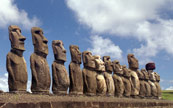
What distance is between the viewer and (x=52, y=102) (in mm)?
A: 6961

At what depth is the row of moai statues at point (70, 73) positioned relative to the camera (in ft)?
28.5

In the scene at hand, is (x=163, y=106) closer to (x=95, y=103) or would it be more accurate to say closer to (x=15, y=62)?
(x=95, y=103)

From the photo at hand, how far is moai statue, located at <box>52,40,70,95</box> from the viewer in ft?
32.3

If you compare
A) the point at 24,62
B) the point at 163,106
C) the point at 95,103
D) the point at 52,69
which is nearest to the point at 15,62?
the point at 24,62

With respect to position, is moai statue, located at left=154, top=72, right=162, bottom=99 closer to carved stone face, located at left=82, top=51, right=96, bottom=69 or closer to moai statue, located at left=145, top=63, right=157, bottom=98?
moai statue, located at left=145, top=63, right=157, bottom=98

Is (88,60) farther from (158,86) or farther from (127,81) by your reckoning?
(158,86)

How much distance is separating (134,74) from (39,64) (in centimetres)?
822

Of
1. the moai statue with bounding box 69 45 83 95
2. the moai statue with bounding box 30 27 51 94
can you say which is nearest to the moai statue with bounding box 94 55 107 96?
the moai statue with bounding box 69 45 83 95

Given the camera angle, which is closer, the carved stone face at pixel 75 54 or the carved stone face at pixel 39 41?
the carved stone face at pixel 39 41

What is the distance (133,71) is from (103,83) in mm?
4360

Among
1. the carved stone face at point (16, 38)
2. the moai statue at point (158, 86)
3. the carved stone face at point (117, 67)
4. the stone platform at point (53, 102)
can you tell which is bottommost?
the stone platform at point (53, 102)

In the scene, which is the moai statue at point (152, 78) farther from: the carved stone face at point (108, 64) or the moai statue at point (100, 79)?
the moai statue at point (100, 79)

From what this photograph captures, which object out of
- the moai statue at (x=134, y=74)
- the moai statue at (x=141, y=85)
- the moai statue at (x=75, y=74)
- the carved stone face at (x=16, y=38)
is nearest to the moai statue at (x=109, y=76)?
the moai statue at (x=134, y=74)

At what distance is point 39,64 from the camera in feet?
30.1
